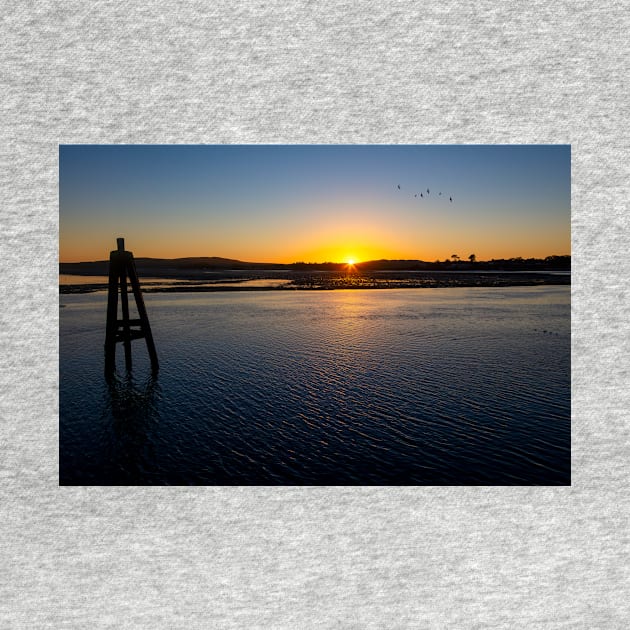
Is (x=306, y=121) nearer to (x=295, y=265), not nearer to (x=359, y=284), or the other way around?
(x=295, y=265)

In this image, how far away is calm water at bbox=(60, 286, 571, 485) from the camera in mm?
3240

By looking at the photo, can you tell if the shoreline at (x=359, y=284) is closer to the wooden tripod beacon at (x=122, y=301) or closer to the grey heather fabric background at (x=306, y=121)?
the wooden tripod beacon at (x=122, y=301)

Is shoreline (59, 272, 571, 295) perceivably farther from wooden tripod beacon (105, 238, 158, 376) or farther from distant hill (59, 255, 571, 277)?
wooden tripod beacon (105, 238, 158, 376)

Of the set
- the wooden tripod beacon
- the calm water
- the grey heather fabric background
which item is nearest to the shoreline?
the calm water

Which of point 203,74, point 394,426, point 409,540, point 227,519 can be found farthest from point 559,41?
point 227,519

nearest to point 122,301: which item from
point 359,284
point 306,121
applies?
point 306,121

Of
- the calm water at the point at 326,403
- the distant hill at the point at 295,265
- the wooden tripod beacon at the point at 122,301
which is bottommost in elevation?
the calm water at the point at 326,403

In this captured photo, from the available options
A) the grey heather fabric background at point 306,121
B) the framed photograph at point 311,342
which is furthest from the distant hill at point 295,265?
the grey heather fabric background at point 306,121

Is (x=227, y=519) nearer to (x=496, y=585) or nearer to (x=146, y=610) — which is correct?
(x=146, y=610)

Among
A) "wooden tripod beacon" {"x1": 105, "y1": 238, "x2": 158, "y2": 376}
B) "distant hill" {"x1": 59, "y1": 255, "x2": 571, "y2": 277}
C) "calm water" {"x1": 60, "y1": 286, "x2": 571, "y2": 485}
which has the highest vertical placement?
"distant hill" {"x1": 59, "y1": 255, "x2": 571, "y2": 277}

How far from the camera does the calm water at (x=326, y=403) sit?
10.6ft

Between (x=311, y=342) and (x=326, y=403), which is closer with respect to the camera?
(x=326, y=403)

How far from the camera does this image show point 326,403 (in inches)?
168

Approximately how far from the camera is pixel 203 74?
3213mm
